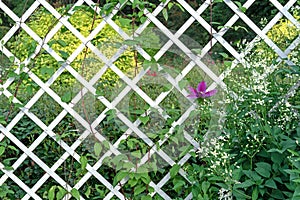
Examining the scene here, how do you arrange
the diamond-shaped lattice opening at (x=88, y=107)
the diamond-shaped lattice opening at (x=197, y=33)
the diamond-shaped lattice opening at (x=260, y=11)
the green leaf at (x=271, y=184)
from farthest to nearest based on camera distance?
the diamond-shaped lattice opening at (x=197, y=33)
the diamond-shaped lattice opening at (x=260, y=11)
the diamond-shaped lattice opening at (x=88, y=107)
the green leaf at (x=271, y=184)

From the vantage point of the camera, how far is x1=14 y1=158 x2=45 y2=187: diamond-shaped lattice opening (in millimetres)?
2932

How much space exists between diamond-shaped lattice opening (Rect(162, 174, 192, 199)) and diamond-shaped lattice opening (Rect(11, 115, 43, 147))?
72 cm

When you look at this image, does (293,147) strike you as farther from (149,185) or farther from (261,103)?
(149,185)

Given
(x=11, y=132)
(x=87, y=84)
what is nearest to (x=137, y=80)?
(x=87, y=84)

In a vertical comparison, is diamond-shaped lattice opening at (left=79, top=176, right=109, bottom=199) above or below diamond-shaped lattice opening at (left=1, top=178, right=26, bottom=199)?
below

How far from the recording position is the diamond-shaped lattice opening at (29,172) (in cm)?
293

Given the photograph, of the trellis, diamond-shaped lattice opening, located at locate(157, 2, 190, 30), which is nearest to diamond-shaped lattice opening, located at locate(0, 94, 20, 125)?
the trellis

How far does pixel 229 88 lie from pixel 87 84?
25.9 inches

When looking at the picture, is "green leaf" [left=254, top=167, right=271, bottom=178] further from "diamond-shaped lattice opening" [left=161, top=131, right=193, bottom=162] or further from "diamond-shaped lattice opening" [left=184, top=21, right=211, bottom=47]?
"diamond-shaped lattice opening" [left=184, top=21, right=211, bottom=47]

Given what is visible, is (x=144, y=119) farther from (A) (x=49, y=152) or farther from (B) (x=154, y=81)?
(A) (x=49, y=152)

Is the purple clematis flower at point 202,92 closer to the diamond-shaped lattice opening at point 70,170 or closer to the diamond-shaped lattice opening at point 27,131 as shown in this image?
the diamond-shaped lattice opening at point 70,170

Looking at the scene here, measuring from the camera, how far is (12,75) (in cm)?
266

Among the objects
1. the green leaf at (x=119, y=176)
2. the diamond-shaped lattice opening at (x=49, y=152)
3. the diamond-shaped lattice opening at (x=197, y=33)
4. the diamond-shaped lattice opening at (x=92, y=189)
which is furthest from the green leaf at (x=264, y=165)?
the diamond-shaped lattice opening at (x=197, y=33)

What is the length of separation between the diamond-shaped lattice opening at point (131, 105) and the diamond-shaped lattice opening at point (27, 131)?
50 centimetres
